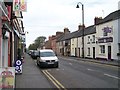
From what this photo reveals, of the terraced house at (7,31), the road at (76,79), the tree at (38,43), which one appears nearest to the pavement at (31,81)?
the road at (76,79)


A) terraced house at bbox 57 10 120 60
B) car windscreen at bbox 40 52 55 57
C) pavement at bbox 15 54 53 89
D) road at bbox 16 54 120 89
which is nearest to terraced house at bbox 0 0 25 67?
pavement at bbox 15 54 53 89

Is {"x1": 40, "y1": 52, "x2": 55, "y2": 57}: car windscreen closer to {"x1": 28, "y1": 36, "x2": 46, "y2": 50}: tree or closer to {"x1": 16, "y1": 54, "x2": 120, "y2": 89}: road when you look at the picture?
{"x1": 16, "y1": 54, "x2": 120, "y2": 89}: road

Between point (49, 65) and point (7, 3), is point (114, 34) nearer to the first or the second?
point (49, 65)

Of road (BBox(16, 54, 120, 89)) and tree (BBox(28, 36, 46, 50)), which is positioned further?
tree (BBox(28, 36, 46, 50))

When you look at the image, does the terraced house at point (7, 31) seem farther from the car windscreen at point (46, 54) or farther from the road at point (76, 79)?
the car windscreen at point (46, 54)

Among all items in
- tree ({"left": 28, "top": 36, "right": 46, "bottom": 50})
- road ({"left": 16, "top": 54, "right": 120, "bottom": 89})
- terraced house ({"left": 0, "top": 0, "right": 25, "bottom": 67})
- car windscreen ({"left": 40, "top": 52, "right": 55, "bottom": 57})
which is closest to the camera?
road ({"left": 16, "top": 54, "right": 120, "bottom": 89})

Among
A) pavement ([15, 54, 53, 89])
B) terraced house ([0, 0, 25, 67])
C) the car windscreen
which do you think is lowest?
pavement ([15, 54, 53, 89])

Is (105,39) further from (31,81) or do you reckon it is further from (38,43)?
(38,43)

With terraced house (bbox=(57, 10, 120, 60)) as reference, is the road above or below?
below

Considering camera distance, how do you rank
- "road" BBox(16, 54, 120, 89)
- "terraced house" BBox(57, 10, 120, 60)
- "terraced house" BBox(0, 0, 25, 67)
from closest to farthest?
"road" BBox(16, 54, 120, 89)
"terraced house" BBox(0, 0, 25, 67)
"terraced house" BBox(57, 10, 120, 60)

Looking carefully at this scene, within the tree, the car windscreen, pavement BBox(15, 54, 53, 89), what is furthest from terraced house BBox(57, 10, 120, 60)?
the tree

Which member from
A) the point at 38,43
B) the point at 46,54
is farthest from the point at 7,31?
the point at 38,43

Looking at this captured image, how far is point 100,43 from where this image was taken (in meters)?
44.8

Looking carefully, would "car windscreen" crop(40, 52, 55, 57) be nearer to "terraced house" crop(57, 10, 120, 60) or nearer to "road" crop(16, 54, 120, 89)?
"road" crop(16, 54, 120, 89)
